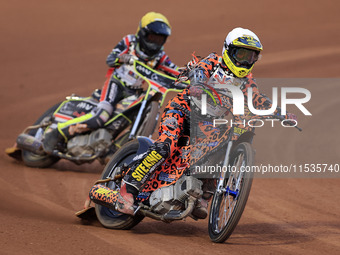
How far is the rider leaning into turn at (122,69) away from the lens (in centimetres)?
1292

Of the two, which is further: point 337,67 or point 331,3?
point 331,3

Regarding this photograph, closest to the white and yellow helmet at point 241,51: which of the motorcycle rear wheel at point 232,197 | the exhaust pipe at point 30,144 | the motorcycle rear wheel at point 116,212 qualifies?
the motorcycle rear wheel at point 232,197

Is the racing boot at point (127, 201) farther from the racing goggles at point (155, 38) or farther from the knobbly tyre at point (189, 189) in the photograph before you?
the racing goggles at point (155, 38)

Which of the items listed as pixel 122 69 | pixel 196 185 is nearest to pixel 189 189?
pixel 196 185

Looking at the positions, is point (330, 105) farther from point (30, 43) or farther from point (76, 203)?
point (30, 43)

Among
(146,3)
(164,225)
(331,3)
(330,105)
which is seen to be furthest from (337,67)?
(164,225)

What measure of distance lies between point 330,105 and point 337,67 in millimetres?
4116

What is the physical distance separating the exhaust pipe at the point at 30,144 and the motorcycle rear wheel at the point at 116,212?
4.06 metres

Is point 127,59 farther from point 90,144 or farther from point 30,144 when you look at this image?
point 30,144

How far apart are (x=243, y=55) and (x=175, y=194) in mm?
1612

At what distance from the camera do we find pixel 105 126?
1304 cm

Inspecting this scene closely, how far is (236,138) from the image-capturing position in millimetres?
8320

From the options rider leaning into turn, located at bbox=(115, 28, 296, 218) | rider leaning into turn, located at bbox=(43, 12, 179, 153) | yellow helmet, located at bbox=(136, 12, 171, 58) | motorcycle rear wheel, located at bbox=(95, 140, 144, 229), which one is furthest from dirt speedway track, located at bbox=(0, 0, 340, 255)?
yellow helmet, located at bbox=(136, 12, 171, 58)

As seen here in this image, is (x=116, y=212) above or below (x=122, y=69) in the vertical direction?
below
